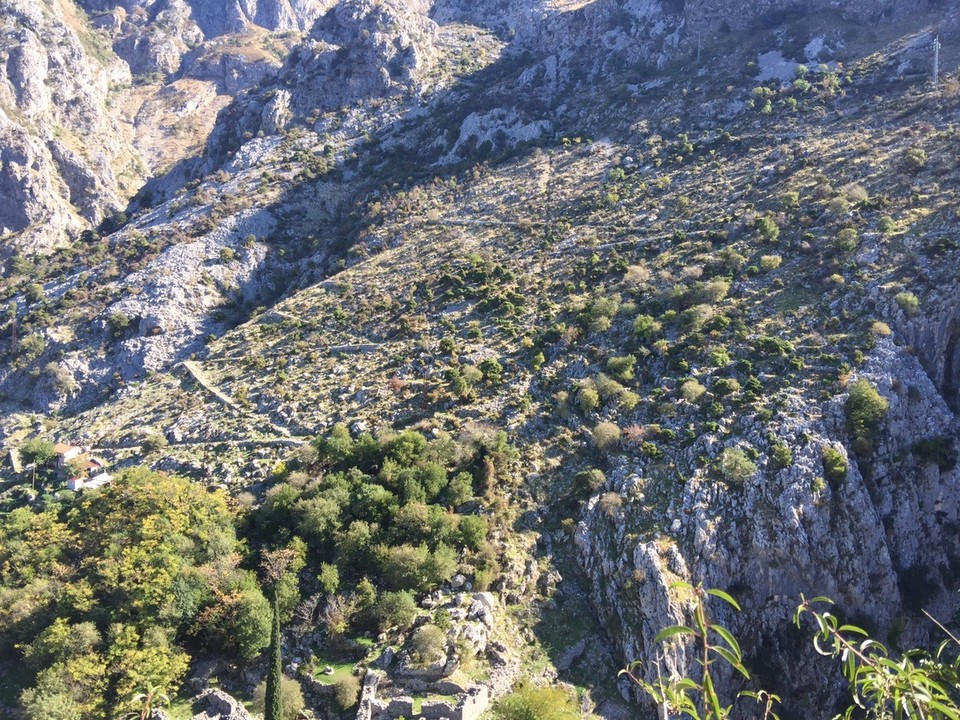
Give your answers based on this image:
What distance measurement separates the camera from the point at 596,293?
43562mm

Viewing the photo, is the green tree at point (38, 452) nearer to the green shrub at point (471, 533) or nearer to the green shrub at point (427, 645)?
the green shrub at point (471, 533)

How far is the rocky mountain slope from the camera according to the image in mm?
26672

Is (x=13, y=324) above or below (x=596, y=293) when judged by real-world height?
below

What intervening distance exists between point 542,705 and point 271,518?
53.0 ft

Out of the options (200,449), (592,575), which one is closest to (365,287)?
(200,449)

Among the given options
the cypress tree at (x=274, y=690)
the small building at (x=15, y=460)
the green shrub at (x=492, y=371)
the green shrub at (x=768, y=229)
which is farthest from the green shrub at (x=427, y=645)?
the green shrub at (x=768, y=229)

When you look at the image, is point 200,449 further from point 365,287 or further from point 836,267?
point 836,267

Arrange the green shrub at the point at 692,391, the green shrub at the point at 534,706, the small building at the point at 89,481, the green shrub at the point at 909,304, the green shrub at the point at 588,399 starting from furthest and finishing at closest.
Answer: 1. the small building at the point at 89,481
2. the green shrub at the point at 588,399
3. the green shrub at the point at 909,304
4. the green shrub at the point at 692,391
5. the green shrub at the point at 534,706

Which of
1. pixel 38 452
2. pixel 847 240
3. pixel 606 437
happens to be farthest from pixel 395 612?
pixel 847 240

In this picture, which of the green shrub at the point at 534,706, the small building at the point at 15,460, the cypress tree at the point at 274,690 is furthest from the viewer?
the small building at the point at 15,460

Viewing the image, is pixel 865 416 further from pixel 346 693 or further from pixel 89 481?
pixel 89 481

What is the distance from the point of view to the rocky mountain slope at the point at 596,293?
2667cm

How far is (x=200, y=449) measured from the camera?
37562 millimetres

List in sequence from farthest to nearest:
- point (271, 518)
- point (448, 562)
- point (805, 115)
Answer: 1. point (805, 115)
2. point (271, 518)
3. point (448, 562)
